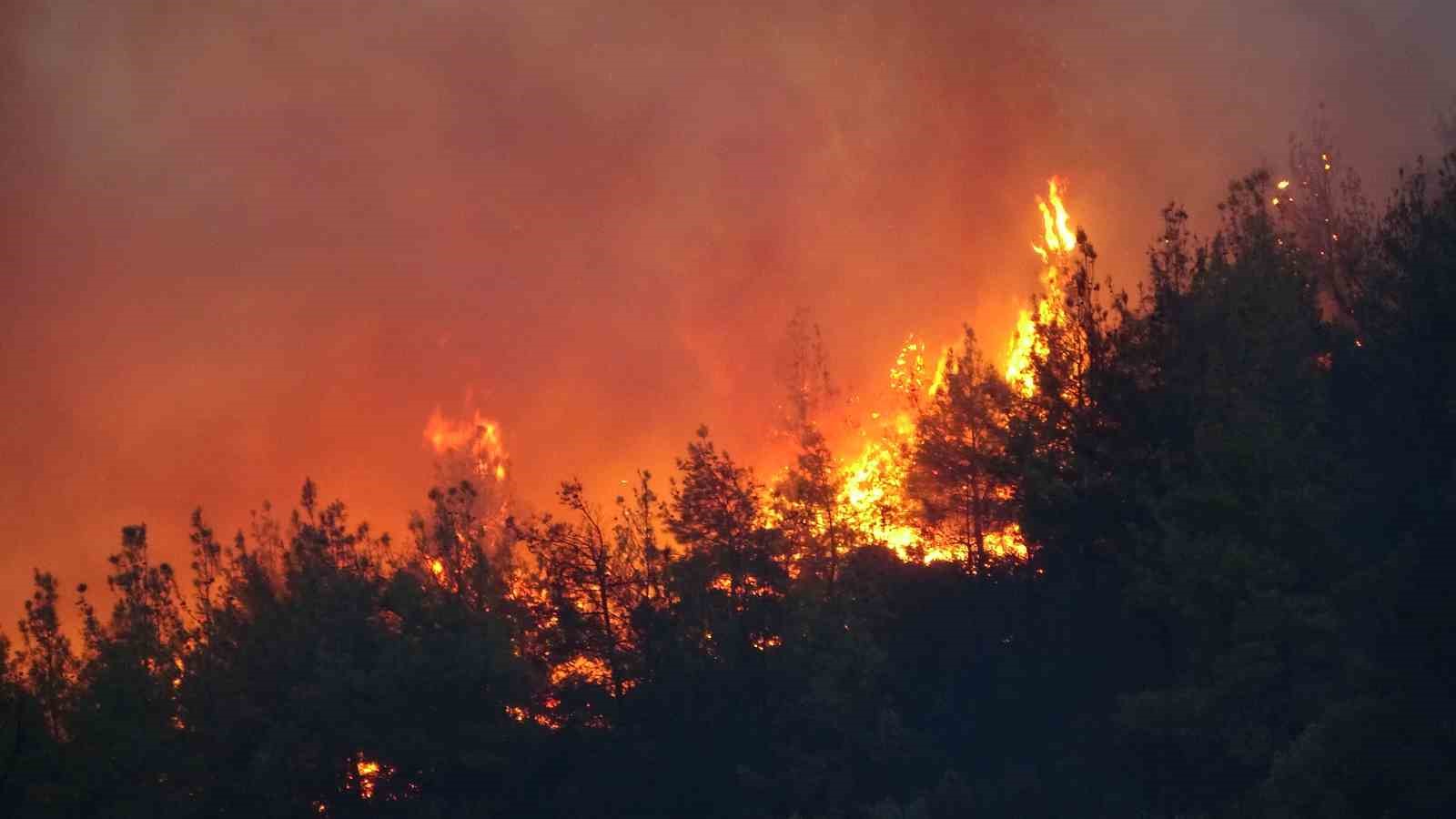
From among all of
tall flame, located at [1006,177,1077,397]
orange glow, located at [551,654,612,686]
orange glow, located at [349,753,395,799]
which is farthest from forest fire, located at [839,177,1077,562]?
orange glow, located at [349,753,395,799]

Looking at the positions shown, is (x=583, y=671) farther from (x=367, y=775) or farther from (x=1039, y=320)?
(x=1039, y=320)

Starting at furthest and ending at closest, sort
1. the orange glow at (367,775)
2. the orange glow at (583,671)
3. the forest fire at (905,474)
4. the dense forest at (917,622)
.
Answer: the orange glow at (583,671)
the forest fire at (905,474)
the orange glow at (367,775)
the dense forest at (917,622)

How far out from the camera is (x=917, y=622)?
38.4 m

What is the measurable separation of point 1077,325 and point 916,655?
33.9 feet

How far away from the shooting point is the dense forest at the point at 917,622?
27.3 metres

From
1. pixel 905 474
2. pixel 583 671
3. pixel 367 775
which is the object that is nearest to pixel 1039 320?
pixel 905 474

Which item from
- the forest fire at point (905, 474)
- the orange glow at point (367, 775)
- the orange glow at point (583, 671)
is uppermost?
the forest fire at point (905, 474)

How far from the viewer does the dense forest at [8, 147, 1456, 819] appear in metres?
27.3

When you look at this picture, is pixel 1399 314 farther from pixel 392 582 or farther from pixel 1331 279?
pixel 392 582

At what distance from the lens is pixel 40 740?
32.4 metres

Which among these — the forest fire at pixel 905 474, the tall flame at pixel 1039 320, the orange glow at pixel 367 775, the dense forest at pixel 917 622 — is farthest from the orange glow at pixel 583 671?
the tall flame at pixel 1039 320

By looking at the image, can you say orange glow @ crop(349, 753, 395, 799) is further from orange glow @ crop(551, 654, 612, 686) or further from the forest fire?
the forest fire

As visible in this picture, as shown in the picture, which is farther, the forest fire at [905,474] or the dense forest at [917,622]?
the forest fire at [905,474]

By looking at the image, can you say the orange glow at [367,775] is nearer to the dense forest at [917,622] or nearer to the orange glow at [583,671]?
the dense forest at [917,622]
